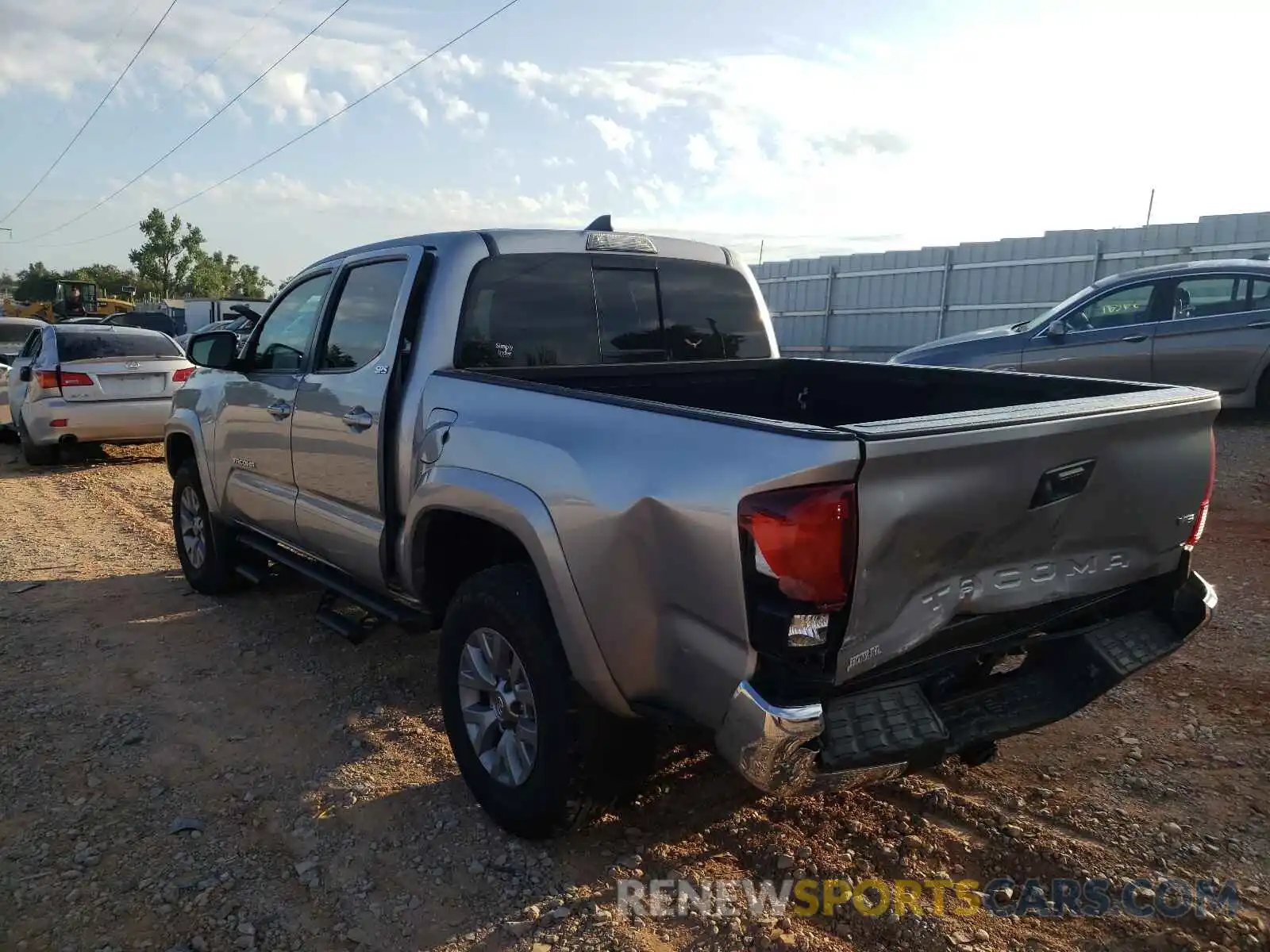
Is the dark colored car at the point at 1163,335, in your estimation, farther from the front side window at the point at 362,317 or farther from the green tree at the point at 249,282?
the green tree at the point at 249,282

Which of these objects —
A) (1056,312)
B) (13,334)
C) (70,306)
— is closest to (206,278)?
(70,306)

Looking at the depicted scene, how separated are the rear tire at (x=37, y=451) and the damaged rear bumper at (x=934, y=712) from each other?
10.8 metres

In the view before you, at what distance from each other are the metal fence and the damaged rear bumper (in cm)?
1278

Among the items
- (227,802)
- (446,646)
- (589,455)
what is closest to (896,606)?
(589,455)

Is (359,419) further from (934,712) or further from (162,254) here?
(162,254)

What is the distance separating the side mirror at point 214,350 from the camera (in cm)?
486

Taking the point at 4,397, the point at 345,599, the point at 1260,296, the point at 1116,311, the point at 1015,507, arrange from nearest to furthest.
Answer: the point at 1015,507 < the point at 345,599 < the point at 1260,296 < the point at 1116,311 < the point at 4,397

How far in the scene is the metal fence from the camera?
13906mm

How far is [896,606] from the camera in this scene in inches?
91.9

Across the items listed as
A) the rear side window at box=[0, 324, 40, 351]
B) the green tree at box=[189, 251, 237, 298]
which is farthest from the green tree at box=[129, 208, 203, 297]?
the rear side window at box=[0, 324, 40, 351]

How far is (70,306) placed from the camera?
99.6ft

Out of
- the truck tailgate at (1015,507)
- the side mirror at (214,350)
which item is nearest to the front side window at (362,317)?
the side mirror at (214,350)

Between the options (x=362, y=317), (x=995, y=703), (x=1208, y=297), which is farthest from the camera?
(x=1208, y=297)

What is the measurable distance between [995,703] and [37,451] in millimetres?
11292
